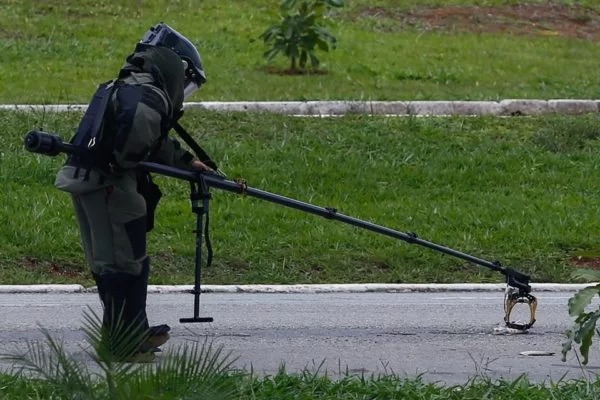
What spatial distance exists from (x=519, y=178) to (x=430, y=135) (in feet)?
4.36

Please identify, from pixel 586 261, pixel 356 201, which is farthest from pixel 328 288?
pixel 356 201

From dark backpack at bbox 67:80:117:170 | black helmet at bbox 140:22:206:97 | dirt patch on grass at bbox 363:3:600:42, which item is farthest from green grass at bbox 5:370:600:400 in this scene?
dirt patch on grass at bbox 363:3:600:42

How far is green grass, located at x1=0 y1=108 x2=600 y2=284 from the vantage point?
9.40 meters

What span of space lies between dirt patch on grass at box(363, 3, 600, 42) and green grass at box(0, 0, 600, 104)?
24 cm

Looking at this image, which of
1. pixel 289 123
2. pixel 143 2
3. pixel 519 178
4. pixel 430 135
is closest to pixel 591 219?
pixel 519 178

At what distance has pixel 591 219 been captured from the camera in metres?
10.6

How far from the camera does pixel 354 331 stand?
23.8 feet

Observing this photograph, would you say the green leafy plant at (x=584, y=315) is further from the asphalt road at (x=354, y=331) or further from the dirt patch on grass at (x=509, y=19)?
the dirt patch on grass at (x=509, y=19)

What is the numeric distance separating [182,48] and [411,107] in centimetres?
792

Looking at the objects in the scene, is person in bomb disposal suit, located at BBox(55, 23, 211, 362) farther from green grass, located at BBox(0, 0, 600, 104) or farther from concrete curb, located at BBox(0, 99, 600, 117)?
green grass, located at BBox(0, 0, 600, 104)

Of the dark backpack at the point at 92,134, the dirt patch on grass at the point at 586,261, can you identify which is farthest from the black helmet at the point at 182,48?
the dirt patch on grass at the point at 586,261

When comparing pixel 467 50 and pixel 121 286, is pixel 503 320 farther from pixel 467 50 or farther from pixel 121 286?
pixel 467 50

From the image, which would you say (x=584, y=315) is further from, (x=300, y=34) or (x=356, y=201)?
(x=300, y=34)

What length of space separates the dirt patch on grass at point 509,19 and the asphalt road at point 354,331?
1268cm
